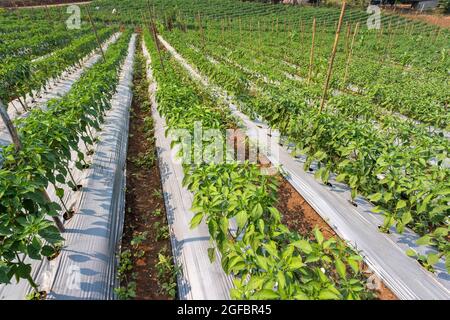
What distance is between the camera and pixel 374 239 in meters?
3.41

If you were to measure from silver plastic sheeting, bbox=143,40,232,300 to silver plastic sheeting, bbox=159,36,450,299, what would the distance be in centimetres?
185

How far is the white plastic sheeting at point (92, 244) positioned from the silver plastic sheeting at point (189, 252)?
78 cm

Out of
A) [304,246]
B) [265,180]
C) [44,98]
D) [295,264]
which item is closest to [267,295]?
[295,264]

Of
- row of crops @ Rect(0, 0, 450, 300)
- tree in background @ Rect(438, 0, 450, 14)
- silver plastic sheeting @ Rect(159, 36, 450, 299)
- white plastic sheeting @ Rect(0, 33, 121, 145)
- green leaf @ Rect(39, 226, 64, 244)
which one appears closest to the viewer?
row of crops @ Rect(0, 0, 450, 300)

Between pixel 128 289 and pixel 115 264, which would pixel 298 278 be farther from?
pixel 115 264

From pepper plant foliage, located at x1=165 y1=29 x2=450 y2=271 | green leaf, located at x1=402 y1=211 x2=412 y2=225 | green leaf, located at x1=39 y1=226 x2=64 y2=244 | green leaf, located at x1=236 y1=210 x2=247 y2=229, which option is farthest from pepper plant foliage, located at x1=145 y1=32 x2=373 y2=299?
green leaf, located at x1=39 y1=226 x2=64 y2=244

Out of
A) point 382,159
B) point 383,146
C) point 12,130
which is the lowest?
point 383,146

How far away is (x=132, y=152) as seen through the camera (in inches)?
232

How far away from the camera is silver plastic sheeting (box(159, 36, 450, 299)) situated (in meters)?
2.84

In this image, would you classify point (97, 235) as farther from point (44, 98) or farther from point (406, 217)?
point (44, 98)

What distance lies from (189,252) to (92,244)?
1270 mm

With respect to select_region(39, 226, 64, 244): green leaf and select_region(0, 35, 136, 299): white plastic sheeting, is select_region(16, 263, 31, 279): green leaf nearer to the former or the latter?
select_region(39, 226, 64, 244): green leaf
